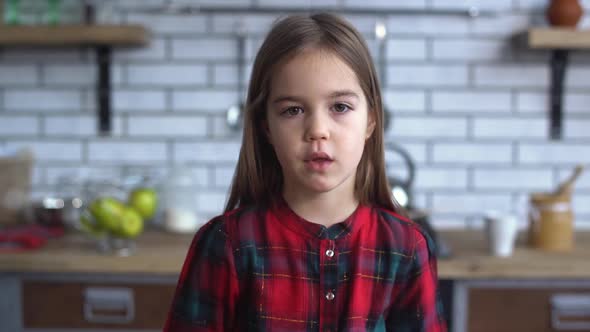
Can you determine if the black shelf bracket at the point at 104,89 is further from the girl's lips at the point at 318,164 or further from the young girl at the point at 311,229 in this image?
the girl's lips at the point at 318,164

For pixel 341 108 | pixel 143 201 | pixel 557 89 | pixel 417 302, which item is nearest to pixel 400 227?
pixel 417 302

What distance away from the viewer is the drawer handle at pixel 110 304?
1649mm

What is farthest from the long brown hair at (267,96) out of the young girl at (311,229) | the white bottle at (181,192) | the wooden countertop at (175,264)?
the white bottle at (181,192)

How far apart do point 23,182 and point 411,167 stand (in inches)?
53.1

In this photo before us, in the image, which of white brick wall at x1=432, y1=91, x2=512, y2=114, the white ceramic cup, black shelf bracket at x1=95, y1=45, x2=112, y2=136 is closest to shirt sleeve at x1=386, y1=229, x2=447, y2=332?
the white ceramic cup

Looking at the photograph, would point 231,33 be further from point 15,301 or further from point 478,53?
point 15,301

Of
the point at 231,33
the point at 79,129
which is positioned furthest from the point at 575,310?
the point at 79,129

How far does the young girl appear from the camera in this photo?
0.90 metres

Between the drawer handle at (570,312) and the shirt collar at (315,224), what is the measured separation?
2.90 ft


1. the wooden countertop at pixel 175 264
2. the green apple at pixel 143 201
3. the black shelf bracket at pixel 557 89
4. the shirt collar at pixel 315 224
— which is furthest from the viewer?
the black shelf bracket at pixel 557 89

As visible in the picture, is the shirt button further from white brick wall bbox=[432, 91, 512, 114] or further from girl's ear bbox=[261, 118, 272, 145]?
white brick wall bbox=[432, 91, 512, 114]

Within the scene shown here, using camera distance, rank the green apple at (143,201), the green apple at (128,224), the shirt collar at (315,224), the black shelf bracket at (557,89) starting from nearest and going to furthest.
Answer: the shirt collar at (315,224)
the green apple at (128,224)
the green apple at (143,201)
the black shelf bracket at (557,89)

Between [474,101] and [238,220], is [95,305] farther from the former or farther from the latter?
Result: [474,101]

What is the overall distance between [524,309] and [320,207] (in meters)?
0.92
